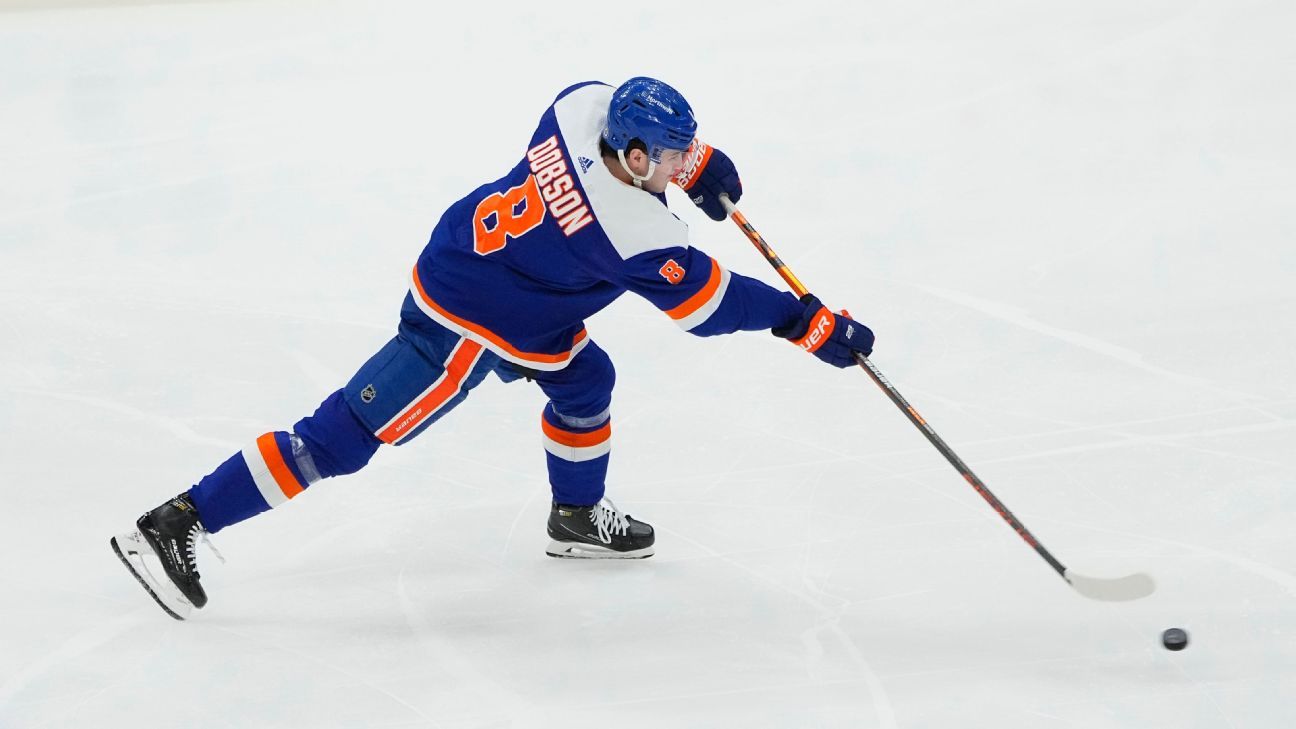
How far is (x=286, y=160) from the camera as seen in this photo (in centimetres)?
505

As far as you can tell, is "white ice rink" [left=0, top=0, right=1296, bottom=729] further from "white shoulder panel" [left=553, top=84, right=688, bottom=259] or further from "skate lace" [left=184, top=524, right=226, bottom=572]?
"white shoulder panel" [left=553, top=84, right=688, bottom=259]

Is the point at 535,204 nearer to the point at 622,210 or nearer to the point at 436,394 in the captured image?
the point at 622,210

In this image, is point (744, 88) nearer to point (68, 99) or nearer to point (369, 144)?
point (369, 144)

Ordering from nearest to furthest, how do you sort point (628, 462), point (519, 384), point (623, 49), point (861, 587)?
point (861, 587) < point (628, 462) < point (519, 384) < point (623, 49)

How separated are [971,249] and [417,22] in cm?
296

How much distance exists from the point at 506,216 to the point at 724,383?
113 cm

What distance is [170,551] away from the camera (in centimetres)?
286

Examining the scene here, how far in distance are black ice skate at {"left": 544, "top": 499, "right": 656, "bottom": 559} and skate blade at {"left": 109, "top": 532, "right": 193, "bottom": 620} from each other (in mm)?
792

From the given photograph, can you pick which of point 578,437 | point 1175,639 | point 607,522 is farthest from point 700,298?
point 1175,639

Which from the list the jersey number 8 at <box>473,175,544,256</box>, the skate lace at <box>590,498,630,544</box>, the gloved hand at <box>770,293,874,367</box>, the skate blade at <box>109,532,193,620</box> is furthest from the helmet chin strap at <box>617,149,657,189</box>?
the skate blade at <box>109,532,193,620</box>

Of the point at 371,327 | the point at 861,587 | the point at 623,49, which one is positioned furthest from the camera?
the point at 623,49

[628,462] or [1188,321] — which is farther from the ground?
[1188,321]

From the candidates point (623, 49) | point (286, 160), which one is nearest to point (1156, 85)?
point (623, 49)

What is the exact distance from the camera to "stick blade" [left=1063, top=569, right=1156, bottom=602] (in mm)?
2729
